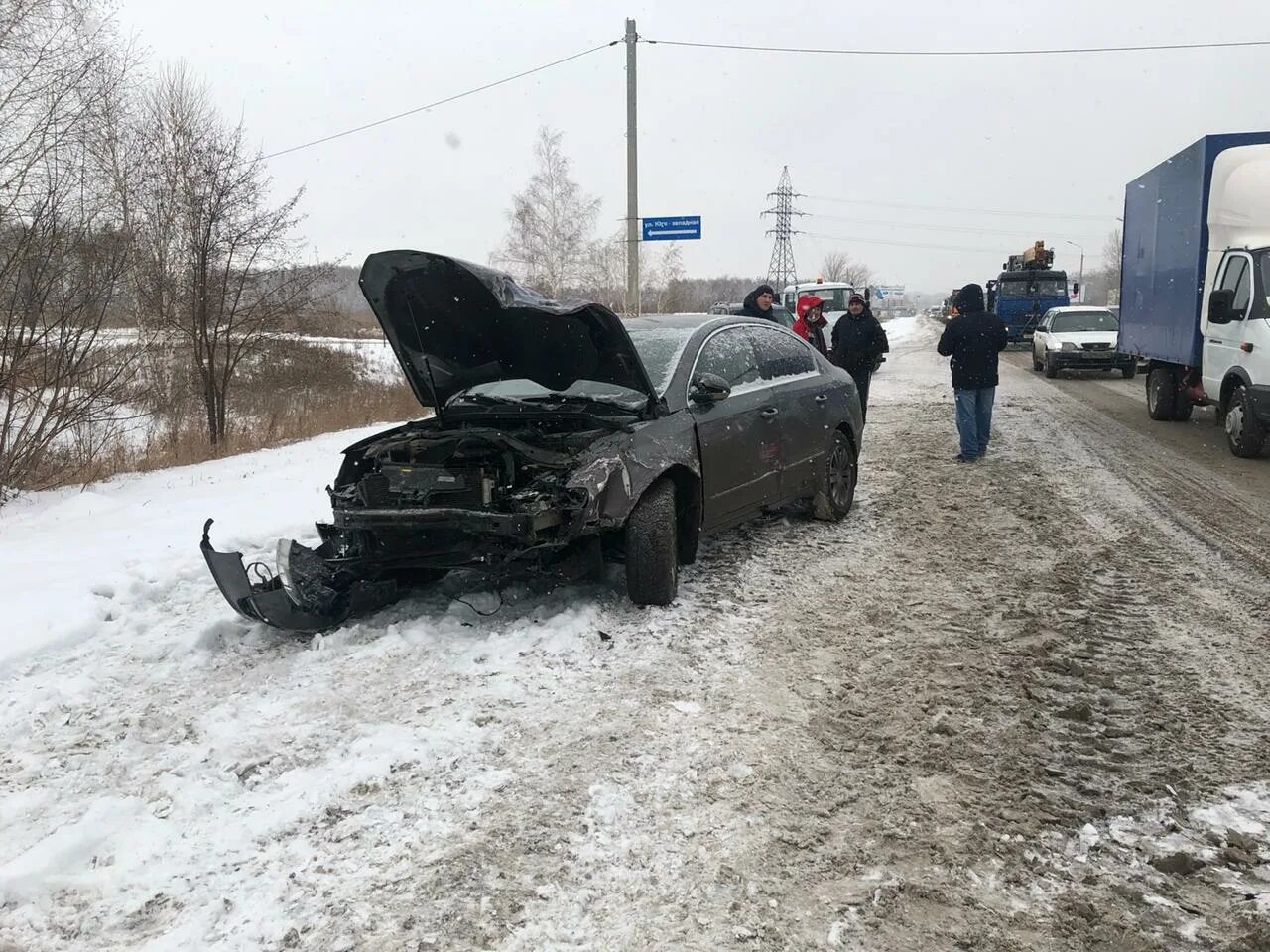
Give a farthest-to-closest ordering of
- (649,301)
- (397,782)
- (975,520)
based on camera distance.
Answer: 1. (649,301)
2. (975,520)
3. (397,782)

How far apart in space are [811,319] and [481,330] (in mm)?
6003

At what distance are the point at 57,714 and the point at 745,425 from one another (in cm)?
403

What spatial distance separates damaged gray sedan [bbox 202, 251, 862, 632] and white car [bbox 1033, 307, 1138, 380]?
16.1 meters

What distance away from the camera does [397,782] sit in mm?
3041

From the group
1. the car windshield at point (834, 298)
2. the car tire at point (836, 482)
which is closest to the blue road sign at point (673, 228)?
the car windshield at point (834, 298)

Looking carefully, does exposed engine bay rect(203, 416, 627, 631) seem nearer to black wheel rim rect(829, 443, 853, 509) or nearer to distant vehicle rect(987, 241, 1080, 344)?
black wheel rim rect(829, 443, 853, 509)

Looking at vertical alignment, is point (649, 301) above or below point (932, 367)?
above

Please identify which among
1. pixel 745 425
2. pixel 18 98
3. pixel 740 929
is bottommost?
pixel 740 929

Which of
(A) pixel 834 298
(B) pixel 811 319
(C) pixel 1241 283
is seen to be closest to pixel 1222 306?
(C) pixel 1241 283

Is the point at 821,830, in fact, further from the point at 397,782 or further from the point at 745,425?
the point at 745,425

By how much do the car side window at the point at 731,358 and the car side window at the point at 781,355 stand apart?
0.15 metres

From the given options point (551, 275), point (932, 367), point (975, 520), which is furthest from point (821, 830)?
point (551, 275)

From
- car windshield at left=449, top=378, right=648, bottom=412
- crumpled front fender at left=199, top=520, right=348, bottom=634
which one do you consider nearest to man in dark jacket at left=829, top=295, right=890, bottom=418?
car windshield at left=449, top=378, right=648, bottom=412

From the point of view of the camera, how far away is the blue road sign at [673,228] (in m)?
18.9
